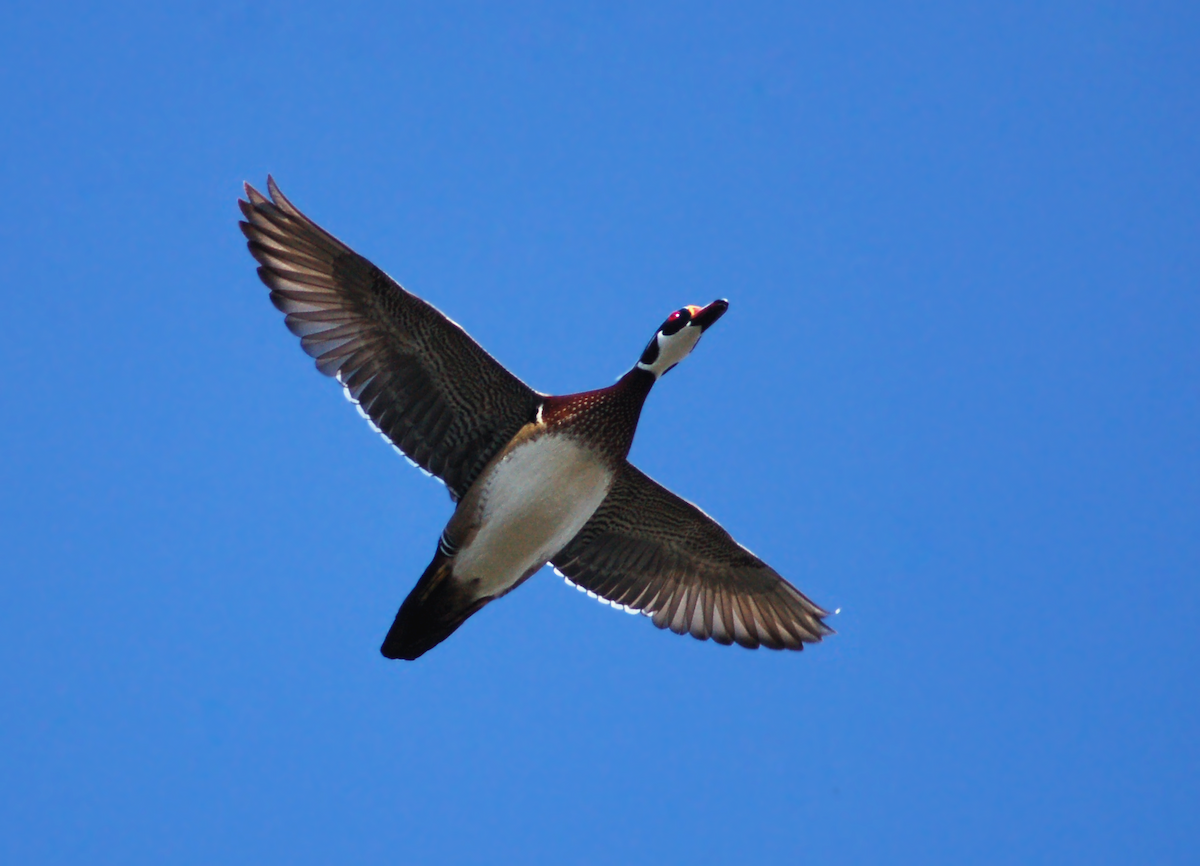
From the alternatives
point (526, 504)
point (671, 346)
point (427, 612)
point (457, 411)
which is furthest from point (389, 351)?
point (671, 346)

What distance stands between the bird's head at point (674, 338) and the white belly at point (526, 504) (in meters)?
1.23

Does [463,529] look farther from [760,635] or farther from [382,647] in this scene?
[760,635]

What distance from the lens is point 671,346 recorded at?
43.8 ft

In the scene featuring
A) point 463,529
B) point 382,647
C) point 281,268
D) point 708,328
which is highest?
point 708,328

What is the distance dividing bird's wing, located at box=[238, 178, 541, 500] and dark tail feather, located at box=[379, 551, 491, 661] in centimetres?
93

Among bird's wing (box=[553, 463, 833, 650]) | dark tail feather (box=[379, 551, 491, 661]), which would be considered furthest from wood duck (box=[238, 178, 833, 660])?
bird's wing (box=[553, 463, 833, 650])

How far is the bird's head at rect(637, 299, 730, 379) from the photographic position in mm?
13328

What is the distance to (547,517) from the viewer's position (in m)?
12.8

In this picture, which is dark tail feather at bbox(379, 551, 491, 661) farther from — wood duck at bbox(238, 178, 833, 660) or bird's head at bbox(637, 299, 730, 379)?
bird's head at bbox(637, 299, 730, 379)

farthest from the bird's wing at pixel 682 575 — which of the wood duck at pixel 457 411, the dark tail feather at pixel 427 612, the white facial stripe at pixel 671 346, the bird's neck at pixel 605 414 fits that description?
the dark tail feather at pixel 427 612

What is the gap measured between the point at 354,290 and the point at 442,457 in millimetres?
1873

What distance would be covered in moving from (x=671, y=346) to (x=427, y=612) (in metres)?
3.56

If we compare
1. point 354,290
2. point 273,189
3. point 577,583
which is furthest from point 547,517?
point 273,189

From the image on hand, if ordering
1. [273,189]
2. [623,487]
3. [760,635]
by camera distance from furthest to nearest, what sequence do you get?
[760,635], [623,487], [273,189]
